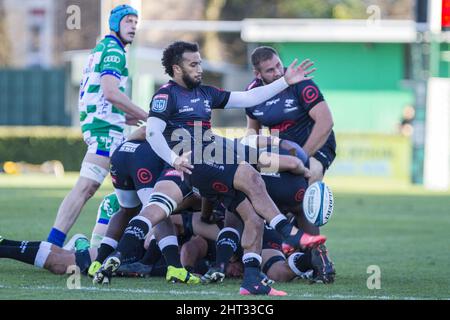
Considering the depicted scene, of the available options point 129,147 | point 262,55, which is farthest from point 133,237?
point 262,55

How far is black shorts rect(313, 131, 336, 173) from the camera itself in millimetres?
10320

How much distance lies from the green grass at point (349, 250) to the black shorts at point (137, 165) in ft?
2.67

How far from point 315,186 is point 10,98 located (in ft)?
116

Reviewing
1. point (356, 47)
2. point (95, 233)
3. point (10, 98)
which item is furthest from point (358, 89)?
point (95, 233)

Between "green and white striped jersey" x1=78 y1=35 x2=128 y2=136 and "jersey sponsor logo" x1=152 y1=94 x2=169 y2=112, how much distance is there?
5.81ft

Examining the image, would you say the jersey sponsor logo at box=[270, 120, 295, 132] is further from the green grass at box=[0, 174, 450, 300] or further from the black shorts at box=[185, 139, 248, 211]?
the black shorts at box=[185, 139, 248, 211]

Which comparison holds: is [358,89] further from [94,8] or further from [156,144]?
[156,144]

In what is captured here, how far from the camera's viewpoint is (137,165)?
30.1ft

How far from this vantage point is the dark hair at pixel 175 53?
29.8 ft

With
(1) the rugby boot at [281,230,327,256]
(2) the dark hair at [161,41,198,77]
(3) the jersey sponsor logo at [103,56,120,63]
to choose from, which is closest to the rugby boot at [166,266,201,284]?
(1) the rugby boot at [281,230,327,256]

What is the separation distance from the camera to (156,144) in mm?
8719

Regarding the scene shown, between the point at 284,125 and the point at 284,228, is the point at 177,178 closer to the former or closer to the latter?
the point at 284,228

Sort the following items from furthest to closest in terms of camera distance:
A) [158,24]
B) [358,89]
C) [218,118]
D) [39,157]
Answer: [218,118], [358,89], [158,24], [39,157]

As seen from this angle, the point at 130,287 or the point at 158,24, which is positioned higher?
the point at 158,24
